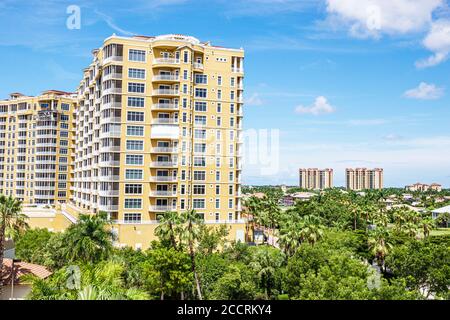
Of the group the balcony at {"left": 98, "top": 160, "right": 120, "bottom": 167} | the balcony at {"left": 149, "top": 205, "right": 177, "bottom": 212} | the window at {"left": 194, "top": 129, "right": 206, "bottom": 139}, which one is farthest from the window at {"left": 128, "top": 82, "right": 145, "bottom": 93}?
the balcony at {"left": 149, "top": 205, "right": 177, "bottom": 212}

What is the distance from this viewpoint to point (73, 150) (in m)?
86.2

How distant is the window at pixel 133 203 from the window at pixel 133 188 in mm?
1051

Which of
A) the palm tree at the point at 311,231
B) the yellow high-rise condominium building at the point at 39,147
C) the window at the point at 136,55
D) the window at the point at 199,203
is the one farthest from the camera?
the yellow high-rise condominium building at the point at 39,147

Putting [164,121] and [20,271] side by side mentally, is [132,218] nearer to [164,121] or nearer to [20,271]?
[164,121]

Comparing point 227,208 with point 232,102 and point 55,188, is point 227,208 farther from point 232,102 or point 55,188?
point 55,188

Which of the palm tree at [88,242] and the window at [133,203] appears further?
the window at [133,203]

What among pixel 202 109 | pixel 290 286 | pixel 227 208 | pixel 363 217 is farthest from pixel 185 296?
pixel 363 217

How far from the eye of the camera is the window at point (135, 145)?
52781mm

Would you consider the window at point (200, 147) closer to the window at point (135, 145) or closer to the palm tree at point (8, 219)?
the window at point (135, 145)

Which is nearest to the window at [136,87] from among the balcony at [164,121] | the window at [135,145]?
the balcony at [164,121]

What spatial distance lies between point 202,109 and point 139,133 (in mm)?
9380

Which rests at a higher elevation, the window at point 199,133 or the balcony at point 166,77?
the balcony at point 166,77

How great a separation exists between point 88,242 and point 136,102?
28175mm
